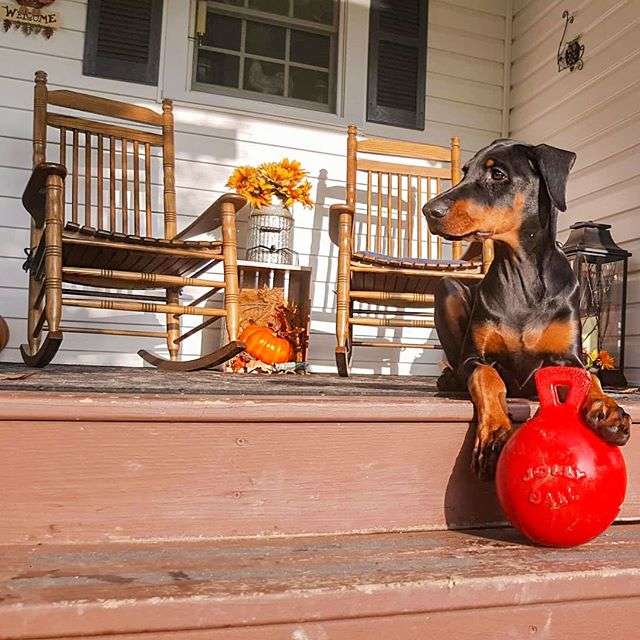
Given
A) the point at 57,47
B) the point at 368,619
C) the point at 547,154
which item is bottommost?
the point at 368,619

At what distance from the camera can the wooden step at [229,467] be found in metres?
0.89

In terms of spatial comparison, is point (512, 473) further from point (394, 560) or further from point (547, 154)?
point (547, 154)

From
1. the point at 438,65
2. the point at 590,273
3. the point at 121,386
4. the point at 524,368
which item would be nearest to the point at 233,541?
the point at 121,386

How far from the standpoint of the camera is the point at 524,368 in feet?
3.97

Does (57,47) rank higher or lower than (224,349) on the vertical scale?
higher

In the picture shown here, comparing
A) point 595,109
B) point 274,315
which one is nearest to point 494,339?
point 274,315

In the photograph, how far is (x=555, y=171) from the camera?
1.18 metres

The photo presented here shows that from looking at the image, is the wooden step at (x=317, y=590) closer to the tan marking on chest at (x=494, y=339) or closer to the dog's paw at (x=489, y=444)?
the dog's paw at (x=489, y=444)

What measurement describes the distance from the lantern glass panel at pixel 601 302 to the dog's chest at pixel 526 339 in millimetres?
1386

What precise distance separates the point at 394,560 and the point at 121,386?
0.50m

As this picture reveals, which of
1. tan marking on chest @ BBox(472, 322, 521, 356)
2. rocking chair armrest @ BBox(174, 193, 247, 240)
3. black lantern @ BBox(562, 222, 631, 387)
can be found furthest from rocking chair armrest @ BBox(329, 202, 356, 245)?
tan marking on chest @ BBox(472, 322, 521, 356)

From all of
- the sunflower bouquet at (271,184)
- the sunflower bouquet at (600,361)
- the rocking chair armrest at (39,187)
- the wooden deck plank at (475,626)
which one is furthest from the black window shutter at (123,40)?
the wooden deck plank at (475,626)

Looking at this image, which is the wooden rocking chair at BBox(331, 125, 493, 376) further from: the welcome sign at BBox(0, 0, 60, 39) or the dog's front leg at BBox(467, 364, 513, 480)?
the welcome sign at BBox(0, 0, 60, 39)

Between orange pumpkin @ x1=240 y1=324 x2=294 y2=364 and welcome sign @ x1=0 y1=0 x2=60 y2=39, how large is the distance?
142 centimetres
